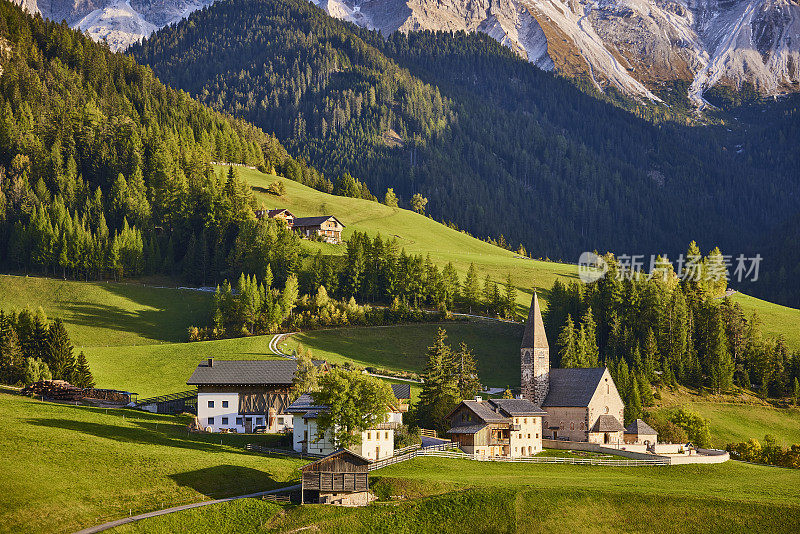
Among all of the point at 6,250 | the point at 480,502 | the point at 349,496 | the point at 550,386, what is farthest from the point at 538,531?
the point at 6,250

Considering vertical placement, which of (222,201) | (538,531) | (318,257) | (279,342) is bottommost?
(538,531)

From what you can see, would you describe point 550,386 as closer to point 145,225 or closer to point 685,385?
point 685,385

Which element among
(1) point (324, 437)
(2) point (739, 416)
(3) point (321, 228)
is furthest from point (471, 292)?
(1) point (324, 437)

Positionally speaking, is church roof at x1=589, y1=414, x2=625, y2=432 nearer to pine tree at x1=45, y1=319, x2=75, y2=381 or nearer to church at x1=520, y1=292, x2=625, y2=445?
church at x1=520, y1=292, x2=625, y2=445

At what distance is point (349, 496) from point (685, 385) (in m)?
80.4

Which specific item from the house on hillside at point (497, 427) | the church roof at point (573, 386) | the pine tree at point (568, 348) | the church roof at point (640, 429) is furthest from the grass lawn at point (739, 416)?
the house on hillside at point (497, 427)

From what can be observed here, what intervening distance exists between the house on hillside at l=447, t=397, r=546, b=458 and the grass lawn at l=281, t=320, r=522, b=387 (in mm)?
26179

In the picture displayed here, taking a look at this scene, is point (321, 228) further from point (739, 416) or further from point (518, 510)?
point (518, 510)

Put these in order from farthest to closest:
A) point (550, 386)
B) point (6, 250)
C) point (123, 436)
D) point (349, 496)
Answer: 1. point (6, 250)
2. point (550, 386)
3. point (123, 436)
4. point (349, 496)

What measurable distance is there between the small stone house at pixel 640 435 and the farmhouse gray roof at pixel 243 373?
3765 centimetres

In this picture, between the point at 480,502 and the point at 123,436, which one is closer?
the point at 480,502

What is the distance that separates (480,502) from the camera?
6319 cm

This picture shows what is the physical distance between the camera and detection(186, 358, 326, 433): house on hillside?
309 ft

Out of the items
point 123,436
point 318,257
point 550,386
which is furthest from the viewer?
point 318,257
